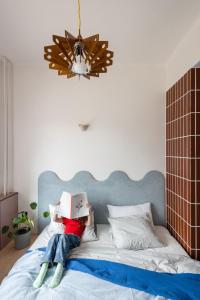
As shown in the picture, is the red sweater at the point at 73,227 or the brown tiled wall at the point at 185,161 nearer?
the brown tiled wall at the point at 185,161

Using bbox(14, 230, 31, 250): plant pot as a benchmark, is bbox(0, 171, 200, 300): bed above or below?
above

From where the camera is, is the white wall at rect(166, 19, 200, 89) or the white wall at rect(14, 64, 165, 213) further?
the white wall at rect(14, 64, 165, 213)

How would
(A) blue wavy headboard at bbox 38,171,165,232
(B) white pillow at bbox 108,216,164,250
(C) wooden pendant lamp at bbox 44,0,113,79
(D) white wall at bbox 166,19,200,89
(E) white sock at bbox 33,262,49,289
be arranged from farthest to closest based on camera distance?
1. (A) blue wavy headboard at bbox 38,171,165,232
2. (B) white pillow at bbox 108,216,164,250
3. (D) white wall at bbox 166,19,200,89
4. (E) white sock at bbox 33,262,49,289
5. (C) wooden pendant lamp at bbox 44,0,113,79

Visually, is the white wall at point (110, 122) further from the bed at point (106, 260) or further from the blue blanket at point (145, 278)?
the blue blanket at point (145, 278)

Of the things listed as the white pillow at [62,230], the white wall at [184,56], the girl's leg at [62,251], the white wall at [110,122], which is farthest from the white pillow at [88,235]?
the white wall at [184,56]

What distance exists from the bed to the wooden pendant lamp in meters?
1.38

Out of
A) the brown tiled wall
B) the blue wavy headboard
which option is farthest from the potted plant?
the brown tiled wall

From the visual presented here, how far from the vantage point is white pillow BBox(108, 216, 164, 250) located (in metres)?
2.01

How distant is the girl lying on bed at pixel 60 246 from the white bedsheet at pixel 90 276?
0.05 meters

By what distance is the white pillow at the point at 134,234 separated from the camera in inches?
79.3

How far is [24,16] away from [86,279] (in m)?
2.14

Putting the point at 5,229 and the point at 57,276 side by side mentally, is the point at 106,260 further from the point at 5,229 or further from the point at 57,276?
the point at 5,229

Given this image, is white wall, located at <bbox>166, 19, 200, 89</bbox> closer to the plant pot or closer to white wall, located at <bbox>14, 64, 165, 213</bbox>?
white wall, located at <bbox>14, 64, 165, 213</bbox>

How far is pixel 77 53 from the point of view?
3.68ft
